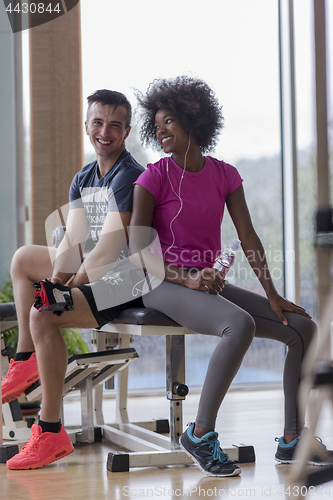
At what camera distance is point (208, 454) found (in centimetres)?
155

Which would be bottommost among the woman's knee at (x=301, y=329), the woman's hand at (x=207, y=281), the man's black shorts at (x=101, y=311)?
the woman's knee at (x=301, y=329)

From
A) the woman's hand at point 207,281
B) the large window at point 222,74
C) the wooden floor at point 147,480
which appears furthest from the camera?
the large window at point 222,74

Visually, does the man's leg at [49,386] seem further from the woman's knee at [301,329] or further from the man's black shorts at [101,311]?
the woman's knee at [301,329]

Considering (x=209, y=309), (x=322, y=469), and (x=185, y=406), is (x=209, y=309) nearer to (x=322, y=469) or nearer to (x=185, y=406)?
(x=322, y=469)

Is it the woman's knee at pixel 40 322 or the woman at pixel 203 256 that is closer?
the woman at pixel 203 256

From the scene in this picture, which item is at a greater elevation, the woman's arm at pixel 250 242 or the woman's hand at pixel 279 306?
A: the woman's arm at pixel 250 242

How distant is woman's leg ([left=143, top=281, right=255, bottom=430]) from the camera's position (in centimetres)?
156

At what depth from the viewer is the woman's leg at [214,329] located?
1.56 metres

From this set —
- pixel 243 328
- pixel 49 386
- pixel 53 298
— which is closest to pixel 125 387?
pixel 49 386

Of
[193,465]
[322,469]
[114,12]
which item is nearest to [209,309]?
[193,465]

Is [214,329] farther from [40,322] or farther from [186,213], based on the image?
[40,322]

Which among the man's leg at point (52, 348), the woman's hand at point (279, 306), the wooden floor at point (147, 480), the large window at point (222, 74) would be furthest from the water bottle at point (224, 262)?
the large window at point (222, 74)

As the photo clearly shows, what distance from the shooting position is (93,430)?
211 centimetres

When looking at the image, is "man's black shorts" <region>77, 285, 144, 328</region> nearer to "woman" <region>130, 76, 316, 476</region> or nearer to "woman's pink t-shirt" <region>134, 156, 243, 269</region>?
"woman" <region>130, 76, 316, 476</region>
